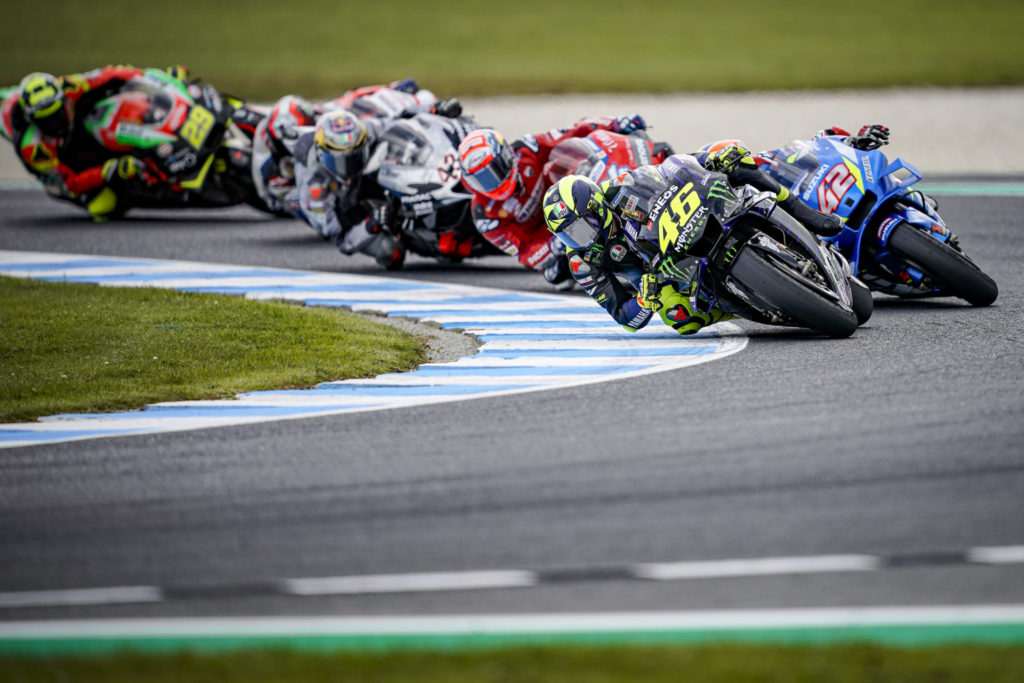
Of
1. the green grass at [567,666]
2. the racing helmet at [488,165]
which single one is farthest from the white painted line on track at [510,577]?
the racing helmet at [488,165]

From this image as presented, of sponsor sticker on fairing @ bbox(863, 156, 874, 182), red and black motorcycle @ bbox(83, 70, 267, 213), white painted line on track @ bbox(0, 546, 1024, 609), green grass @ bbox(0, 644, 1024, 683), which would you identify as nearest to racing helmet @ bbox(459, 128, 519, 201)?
sponsor sticker on fairing @ bbox(863, 156, 874, 182)

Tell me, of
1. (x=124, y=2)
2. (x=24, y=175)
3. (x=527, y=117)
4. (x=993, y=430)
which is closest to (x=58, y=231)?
(x=24, y=175)

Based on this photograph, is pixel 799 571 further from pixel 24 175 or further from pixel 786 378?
pixel 24 175

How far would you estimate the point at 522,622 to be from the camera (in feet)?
15.8

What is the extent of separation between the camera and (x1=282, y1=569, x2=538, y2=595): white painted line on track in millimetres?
5156

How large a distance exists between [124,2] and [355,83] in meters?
15.3

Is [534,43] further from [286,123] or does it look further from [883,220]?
[883,220]

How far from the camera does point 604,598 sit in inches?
197

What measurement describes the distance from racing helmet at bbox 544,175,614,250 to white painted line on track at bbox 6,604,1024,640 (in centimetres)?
526

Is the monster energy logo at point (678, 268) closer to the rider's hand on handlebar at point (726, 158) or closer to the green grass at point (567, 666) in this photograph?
the rider's hand on handlebar at point (726, 158)

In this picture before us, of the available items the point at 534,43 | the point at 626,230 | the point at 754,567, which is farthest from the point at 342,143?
the point at 534,43

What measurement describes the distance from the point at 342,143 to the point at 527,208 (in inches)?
89.0

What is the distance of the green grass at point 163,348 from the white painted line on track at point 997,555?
4.77m

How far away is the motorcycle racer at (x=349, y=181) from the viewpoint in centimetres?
1334
